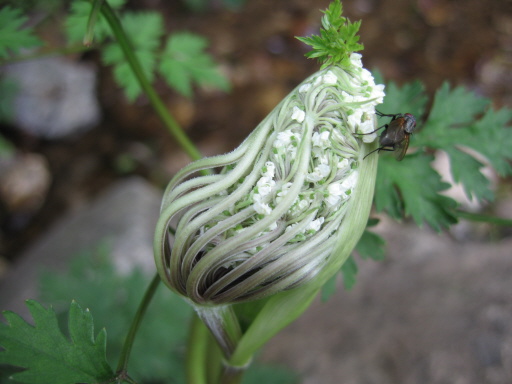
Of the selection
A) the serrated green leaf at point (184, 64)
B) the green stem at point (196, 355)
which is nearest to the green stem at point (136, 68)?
the serrated green leaf at point (184, 64)

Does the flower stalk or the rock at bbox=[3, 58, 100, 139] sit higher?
the flower stalk

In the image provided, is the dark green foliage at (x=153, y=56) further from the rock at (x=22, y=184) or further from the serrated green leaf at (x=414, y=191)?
the rock at (x=22, y=184)

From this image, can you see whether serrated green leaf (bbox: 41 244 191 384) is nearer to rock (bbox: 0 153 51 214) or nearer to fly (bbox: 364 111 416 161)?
fly (bbox: 364 111 416 161)

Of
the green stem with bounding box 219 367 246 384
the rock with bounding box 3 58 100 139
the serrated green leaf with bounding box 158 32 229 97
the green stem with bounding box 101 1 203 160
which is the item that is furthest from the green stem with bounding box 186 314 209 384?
the rock with bounding box 3 58 100 139

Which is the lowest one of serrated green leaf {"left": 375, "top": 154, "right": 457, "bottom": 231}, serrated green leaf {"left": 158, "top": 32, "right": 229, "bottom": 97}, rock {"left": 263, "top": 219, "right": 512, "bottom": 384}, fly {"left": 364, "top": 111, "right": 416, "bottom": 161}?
rock {"left": 263, "top": 219, "right": 512, "bottom": 384}

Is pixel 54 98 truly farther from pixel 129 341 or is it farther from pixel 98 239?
pixel 129 341

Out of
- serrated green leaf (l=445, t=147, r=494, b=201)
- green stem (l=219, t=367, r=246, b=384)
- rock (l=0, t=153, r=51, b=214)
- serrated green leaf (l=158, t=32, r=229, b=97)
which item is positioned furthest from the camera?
rock (l=0, t=153, r=51, b=214)

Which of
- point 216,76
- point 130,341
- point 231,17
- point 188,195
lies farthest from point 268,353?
point 231,17
